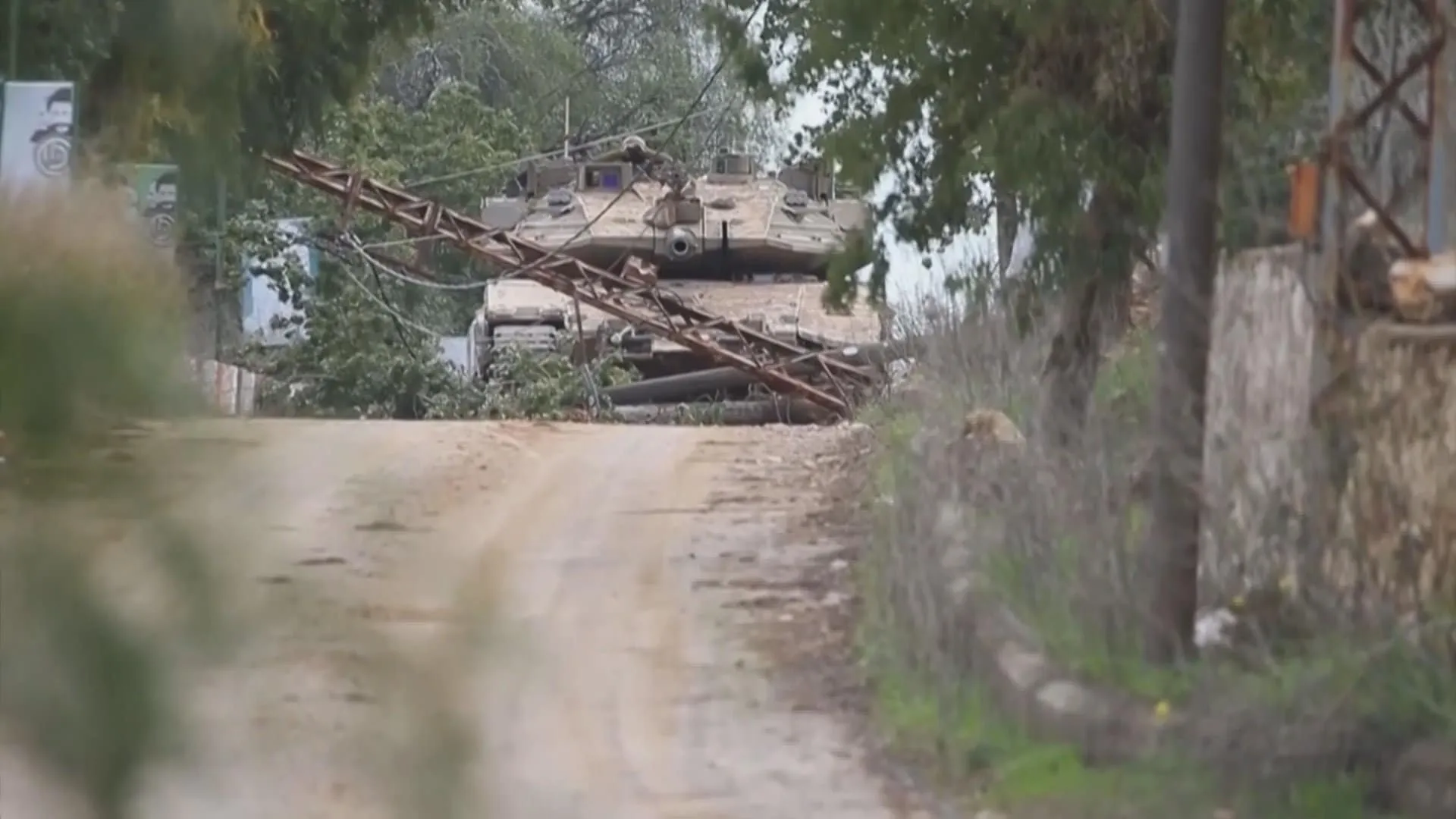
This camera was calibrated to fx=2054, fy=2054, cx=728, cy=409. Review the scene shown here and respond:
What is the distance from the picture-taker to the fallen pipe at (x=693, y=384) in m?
19.6

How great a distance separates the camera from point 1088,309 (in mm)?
10117

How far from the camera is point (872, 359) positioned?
17.1m

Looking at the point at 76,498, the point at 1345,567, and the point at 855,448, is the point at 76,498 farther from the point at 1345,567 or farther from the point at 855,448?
the point at 855,448

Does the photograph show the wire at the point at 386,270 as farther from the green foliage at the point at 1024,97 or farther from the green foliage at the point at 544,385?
the green foliage at the point at 1024,97

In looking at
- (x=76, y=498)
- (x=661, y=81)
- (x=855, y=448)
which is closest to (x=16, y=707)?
(x=76, y=498)

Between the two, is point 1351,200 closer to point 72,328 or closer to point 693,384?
point 72,328

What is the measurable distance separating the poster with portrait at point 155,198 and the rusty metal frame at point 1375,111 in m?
5.77

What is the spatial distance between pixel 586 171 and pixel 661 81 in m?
9.14

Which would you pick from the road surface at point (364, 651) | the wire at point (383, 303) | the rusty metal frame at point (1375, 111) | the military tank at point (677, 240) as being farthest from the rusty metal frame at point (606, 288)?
the road surface at point (364, 651)

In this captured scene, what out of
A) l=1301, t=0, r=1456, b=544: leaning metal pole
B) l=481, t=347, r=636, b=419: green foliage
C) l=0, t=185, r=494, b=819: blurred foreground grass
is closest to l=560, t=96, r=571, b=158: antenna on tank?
l=481, t=347, r=636, b=419: green foliage

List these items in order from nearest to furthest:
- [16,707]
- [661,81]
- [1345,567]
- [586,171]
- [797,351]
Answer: [16,707]
[1345,567]
[797,351]
[586,171]
[661,81]

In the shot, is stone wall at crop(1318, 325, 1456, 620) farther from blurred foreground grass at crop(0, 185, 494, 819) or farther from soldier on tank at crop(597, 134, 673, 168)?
soldier on tank at crop(597, 134, 673, 168)

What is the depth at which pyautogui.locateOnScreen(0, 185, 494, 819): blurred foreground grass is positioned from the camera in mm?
1815

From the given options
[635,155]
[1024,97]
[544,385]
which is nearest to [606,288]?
[544,385]
